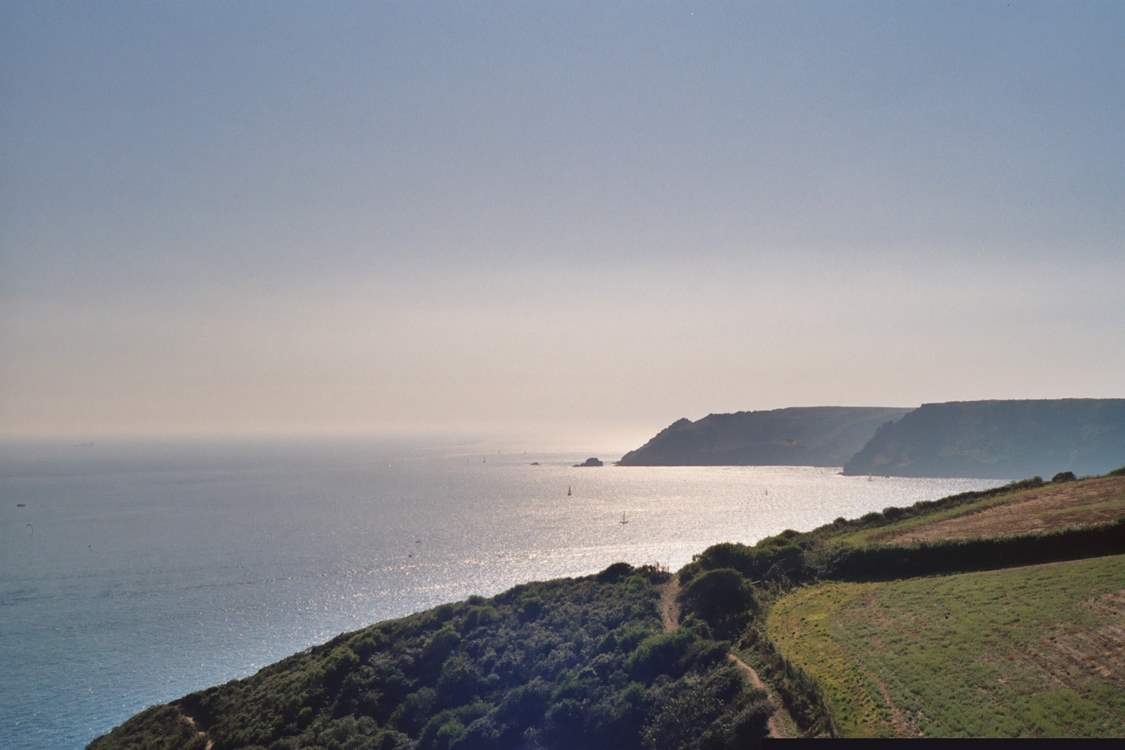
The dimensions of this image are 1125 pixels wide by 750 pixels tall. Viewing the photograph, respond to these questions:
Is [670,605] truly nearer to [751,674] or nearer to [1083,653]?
[751,674]

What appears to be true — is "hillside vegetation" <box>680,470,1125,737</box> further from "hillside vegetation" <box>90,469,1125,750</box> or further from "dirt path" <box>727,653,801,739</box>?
"dirt path" <box>727,653,801,739</box>

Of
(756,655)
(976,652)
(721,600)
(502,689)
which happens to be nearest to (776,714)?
(756,655)

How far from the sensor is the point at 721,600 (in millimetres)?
41812

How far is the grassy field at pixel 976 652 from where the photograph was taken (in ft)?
73.0

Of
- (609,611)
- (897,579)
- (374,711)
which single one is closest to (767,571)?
(897,579)

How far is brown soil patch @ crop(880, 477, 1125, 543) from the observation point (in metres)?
41.6

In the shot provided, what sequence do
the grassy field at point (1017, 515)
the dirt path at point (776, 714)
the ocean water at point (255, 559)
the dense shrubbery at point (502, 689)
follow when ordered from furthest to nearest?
the ocean water at point (255, 559) < the grassy field at point (1017, 515) < the dense shrubbery at point (502, 689) < the dirt path at point (776, 714)

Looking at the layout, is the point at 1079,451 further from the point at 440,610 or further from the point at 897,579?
the point at 440,610

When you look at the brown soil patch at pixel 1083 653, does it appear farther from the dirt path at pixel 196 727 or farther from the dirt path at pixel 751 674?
the dirt path at pixel 196 727

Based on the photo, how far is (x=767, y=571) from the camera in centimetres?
4781

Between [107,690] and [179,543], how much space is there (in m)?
65.4

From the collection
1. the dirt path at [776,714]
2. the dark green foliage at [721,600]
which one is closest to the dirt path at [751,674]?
the dirt path at [776,714]

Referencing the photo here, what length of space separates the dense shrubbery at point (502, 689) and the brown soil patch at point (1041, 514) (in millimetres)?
15698

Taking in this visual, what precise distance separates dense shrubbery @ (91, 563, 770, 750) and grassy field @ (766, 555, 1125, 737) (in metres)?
4.16
